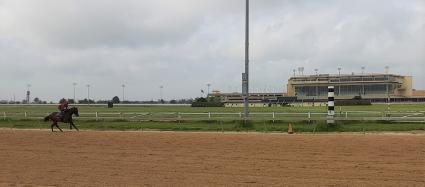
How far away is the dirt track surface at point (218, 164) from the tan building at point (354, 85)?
134478 mm

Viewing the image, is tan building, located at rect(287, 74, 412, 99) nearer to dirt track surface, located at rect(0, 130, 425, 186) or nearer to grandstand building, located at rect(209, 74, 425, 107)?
grandstand building, located at rect(209, 74, 425, 107)

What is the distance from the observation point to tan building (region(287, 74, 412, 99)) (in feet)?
488

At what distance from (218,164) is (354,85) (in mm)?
145248

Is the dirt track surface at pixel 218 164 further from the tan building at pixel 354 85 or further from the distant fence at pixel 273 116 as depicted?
the tan building at pixel 354 85

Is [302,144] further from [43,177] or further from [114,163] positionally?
[43,177]

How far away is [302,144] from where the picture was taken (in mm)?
17031

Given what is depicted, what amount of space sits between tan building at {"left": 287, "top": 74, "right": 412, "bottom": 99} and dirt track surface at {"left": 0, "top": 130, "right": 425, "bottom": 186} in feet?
441

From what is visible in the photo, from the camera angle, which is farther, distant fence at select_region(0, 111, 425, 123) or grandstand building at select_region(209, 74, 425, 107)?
grandstand building at select_region(209, 74, 425, 107)

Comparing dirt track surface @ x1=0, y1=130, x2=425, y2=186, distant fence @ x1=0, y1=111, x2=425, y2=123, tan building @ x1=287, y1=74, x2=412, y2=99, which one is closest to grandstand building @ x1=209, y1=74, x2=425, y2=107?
tan building @ x1=287, y1=74, x2=412, y2=99

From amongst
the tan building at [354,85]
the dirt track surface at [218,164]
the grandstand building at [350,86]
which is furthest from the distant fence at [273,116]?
the tan building at [354,85]

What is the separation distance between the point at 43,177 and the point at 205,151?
5.18m

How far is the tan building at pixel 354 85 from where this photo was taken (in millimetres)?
148625

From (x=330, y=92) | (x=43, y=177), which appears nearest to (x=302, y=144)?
(x=43, y=177)

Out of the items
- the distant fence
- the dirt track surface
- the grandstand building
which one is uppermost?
the grandstand building
